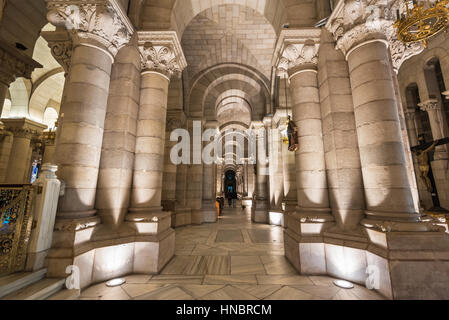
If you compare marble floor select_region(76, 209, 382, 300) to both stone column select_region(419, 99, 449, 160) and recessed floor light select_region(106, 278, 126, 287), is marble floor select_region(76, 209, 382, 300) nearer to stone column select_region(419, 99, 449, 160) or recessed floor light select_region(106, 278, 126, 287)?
recessed floor light select_region(106, 278, 126, 287)

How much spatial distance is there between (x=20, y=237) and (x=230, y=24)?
1023 centimetres

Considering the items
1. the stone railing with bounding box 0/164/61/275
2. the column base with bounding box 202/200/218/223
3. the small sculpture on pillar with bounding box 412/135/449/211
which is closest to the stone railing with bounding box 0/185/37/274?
the stone railing with bounding box 0/164/61/275

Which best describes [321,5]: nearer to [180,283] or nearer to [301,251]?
[301,251]

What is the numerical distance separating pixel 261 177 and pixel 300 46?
7.24m

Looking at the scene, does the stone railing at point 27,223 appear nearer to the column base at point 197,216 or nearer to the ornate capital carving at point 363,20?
the ornate capital carving at point 363,20

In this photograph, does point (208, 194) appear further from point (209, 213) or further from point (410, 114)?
point (410, 114)

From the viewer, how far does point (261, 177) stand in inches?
→ 415

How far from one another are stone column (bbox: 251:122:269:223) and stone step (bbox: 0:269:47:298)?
27.9 ft

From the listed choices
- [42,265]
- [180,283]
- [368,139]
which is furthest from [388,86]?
[42,265]

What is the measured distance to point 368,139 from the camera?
3.35 meters

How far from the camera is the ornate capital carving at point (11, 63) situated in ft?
17.5

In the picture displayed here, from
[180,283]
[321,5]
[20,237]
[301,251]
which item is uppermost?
[321,5]

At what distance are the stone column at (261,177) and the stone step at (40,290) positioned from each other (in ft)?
27.3
